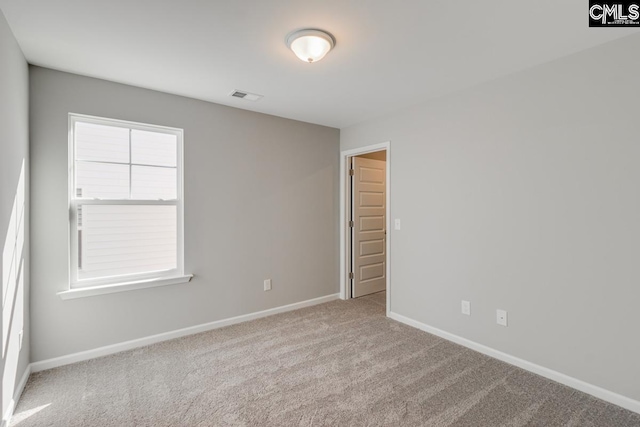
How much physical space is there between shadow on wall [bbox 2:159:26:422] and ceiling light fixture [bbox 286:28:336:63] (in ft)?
6.92

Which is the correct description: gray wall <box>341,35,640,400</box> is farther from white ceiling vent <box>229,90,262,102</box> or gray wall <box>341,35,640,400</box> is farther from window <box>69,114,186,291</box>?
window <box>69,114,186,291</box>

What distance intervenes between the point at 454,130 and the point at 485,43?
99 centimetres

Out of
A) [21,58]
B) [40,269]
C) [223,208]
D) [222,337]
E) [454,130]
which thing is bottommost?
[222,337]

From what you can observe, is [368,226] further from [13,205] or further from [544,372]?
[13,205]

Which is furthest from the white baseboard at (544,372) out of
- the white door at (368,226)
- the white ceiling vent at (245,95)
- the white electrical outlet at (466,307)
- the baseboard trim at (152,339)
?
the white ceiling vent at (245,95)

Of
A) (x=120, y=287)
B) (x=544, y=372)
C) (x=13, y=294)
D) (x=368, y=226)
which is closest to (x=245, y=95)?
(x=120, y=287)

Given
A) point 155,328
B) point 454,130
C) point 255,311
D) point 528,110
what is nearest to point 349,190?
point 454,130

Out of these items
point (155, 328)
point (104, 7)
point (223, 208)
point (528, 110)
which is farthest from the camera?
point (223, 208)

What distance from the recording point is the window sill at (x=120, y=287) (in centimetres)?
261

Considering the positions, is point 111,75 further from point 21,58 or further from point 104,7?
point 104,7

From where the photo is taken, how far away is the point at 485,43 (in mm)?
2137

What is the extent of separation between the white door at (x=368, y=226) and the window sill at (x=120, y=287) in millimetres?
2311

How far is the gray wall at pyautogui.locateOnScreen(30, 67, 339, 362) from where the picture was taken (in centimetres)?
254

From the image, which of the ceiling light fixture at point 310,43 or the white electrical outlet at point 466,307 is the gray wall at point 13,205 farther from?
the white electrical outlet at point 466,307
